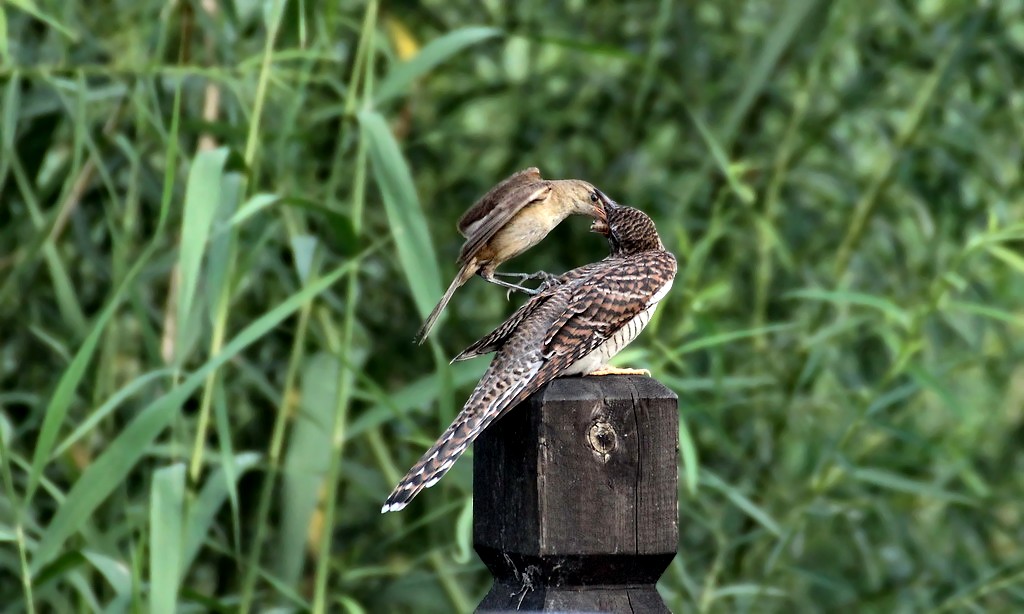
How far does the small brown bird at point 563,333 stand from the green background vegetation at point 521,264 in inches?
18.0

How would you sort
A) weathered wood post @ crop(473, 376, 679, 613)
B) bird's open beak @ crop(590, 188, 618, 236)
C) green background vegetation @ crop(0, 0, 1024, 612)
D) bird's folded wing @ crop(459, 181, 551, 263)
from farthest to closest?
green background vegetation @ crop(0, 0, 1024, 612) → bird's open beak @ crop(590, 188, 618, 236) → bird's folded wing @ crop(459, 181, 551, 263) → weathered wood post @ crop(473, 376, 679, 613)

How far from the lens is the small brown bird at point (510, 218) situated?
122 inches

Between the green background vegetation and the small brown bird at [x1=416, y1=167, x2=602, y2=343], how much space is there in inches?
5.9

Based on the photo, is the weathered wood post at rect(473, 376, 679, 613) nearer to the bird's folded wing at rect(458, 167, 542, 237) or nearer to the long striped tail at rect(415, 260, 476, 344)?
the long striped tail at rect(415, 260, 476, 344)

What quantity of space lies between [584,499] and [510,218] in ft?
3.43

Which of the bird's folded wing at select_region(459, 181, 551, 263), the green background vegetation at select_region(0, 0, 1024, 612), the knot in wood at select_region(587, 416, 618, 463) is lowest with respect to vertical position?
the green background vegetation at select_region(0, 0, 1024, 612)

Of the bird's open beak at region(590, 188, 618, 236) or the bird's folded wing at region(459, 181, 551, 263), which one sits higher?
the bird's folded wing at region(459, 181, 551, 263)

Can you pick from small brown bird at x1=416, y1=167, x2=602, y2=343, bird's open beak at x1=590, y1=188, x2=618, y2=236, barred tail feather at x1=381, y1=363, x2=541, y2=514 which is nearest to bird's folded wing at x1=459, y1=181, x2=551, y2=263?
small brown bird at x1=416, y1=167, x2=602, y2=343

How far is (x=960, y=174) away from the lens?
16.5 feet

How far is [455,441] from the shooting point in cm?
230

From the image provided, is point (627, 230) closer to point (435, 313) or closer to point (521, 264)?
point (435, 313)

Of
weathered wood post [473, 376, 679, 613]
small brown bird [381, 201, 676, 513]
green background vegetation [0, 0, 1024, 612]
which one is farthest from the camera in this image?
green background vegetation [0, 0, 1024, 612]

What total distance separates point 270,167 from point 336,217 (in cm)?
86

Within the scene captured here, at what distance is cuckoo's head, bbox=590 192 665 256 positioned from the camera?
3.19 meters
